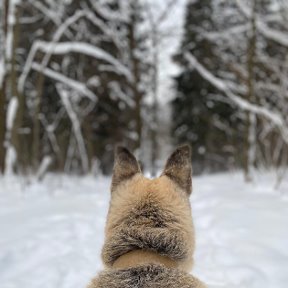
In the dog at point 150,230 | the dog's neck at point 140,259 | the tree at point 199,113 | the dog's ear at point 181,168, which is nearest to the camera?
the dog at point 150,230

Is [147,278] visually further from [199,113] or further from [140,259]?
[199,113]

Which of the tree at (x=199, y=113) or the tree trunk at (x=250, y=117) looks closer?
the tree trunk at (x=250, y=117)

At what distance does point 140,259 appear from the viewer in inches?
110

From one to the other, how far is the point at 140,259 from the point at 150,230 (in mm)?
171

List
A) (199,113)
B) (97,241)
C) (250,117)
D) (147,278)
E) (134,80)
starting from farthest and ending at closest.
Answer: (199,113)
(134,80)
(250,117)
(97,241)
(147,278)

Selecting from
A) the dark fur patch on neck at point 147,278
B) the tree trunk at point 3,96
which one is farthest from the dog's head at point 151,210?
the tree trunk at point 3,96

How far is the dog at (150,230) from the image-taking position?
2.56 meters

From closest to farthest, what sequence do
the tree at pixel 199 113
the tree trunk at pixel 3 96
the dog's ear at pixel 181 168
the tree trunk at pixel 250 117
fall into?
the dog's ear at pixel 181 168, the tree trunk at pixel 3 96, the tree trunk at pixel 250 117, the tree at pixel 199 113

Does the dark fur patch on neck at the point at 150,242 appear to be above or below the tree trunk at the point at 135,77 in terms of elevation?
below

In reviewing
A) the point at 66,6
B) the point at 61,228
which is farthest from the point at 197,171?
the point at 61,228

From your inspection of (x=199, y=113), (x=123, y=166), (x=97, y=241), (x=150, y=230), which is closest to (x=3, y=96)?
(x=97, y=241)

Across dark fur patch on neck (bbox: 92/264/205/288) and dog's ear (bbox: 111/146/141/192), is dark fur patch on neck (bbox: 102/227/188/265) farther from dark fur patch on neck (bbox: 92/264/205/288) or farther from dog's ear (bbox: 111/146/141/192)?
dog's ear (bbox: 111/146/141/192)

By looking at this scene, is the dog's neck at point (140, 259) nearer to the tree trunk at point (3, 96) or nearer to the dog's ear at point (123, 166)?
the dog's ear at point (123, 166)

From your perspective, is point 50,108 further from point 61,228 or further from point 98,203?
point 61,228
